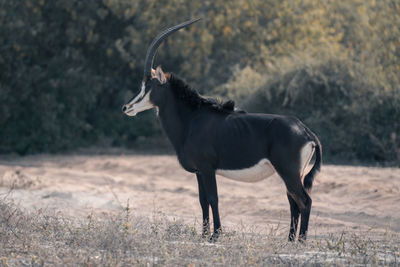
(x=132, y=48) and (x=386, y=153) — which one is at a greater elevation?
(x=132, y=48)

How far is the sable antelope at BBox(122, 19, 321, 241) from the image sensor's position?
6793mm

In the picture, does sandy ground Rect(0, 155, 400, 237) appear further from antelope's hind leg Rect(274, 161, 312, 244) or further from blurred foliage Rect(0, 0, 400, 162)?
blurred foliage Rect(0, 0, 400, 162)

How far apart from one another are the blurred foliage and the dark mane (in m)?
8.63

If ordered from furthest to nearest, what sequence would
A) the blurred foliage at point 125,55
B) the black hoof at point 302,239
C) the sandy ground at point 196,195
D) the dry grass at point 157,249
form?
the blurred foliage at point 125,55 → the sandy ground at point 196,195 → the black hoof at point 302,239 → the dry grass at point 157,249

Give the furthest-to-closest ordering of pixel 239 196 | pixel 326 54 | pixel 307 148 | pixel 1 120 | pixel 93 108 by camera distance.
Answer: pixel 93 108 < pixel 1 120 < pixel 326 54 < pixel 239 196 < pixel 307 148

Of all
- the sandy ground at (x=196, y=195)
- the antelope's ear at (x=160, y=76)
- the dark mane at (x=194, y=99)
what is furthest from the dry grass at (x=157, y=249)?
the antelope's ear at (x=160, y=76)

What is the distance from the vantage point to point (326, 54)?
1573cm

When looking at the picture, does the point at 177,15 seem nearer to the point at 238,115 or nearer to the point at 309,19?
the point at 309,19

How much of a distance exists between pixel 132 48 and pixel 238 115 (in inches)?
447

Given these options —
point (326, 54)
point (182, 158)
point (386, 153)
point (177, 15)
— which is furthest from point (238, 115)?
point (177, 15)

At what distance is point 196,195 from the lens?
37.2 feet

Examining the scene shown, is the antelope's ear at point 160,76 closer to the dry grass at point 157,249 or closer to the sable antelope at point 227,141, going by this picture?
the sable antelope at point 227,141

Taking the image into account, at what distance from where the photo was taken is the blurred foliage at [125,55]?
1711 centimetres

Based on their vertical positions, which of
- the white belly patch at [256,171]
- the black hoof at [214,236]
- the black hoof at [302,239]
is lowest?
the black hoof at [214,236]
